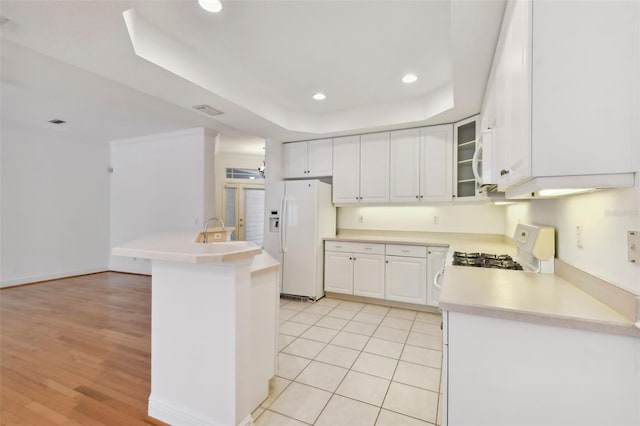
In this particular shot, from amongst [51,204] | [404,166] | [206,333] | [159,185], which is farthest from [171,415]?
[51,204]

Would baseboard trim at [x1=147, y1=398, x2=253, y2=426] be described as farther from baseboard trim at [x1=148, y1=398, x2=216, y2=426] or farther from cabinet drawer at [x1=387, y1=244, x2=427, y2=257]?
cabinet drawer at [x1=387, y1=244, x2=427, y2=257]

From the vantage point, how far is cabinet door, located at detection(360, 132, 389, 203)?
3877 mm

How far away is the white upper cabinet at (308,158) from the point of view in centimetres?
423

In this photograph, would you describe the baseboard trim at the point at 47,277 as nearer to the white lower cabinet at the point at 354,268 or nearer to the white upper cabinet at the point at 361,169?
the white lower cabinet at the point at 354,268

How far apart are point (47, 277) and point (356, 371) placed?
5784 millimetres

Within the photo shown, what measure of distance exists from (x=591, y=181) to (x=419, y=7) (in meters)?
1.60

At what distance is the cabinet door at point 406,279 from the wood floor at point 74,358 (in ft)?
8.86

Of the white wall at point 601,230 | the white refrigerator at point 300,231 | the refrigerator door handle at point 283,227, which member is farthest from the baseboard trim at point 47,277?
the white wall at point 601,230

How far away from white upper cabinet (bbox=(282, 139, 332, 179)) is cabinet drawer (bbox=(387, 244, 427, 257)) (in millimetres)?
1421

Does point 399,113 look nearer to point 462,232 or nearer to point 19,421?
point 462,232

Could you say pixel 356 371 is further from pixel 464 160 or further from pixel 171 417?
pixel 464 160

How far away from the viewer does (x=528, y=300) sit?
1180mm

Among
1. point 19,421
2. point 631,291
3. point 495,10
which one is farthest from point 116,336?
point 495,10

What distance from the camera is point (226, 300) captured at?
4.84 feet
